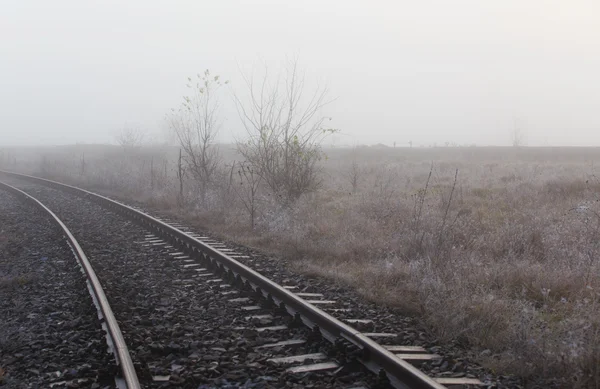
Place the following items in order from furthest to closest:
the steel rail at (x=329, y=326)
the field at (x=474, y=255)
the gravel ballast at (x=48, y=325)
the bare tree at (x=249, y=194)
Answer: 1. the bare tree at (x=249, y=194)
2. the field at (x=474, y=255)
3. the gravel ballast at (x=48, y=325)
4. the steel rail at (x=329, y=326)

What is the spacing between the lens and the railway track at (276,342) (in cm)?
392

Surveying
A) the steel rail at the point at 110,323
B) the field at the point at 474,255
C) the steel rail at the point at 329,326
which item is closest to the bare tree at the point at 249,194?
the field at the point at 474,255

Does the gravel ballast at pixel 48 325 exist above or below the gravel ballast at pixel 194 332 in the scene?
below

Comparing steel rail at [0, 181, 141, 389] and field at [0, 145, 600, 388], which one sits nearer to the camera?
steel rail at [0, 181, 141, 389]

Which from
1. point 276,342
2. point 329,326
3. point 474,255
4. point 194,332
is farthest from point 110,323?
point 474,255

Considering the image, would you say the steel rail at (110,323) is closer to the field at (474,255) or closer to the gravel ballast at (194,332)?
the gravel ballast at (194,332)

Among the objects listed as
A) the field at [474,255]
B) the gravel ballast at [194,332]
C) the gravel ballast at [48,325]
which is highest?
the field at [474,255]

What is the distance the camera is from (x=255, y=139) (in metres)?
15.0

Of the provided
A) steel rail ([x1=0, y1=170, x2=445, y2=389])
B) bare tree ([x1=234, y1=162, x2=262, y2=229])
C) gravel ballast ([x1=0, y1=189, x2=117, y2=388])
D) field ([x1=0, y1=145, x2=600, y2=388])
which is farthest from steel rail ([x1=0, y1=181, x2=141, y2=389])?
bare tree ([x1=234, y1=162, x2=262, y2=229])

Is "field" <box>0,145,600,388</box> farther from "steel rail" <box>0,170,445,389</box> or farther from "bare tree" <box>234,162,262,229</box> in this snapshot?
"steel rail" <box>0,170,445,389</box>

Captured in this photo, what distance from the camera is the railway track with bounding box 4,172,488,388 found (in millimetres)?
3916

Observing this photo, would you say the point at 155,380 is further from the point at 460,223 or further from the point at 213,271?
the point at 460,223

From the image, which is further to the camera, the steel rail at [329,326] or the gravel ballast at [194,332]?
the gravel ballast at [194,332]

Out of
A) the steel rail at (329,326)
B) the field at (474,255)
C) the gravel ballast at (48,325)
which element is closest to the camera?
the steel rail at (329,326)
